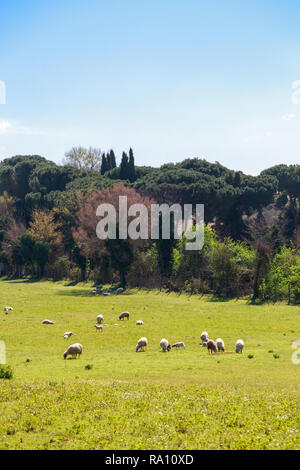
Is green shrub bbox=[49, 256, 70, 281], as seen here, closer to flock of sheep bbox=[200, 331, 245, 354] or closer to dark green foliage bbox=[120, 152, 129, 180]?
dark green foliage bbox=[120, 152, 129, 180]

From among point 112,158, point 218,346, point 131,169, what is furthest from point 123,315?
point 112,158

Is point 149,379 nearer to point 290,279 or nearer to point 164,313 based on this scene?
point 164,313

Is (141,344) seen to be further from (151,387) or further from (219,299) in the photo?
(219,299)

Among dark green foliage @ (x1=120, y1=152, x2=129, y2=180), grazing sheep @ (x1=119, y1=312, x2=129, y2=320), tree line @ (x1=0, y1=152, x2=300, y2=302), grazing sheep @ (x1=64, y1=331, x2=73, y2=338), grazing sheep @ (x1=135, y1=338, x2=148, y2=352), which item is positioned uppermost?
dark green foliage @ (x1=120, y1=152, x2=129, y2=180)

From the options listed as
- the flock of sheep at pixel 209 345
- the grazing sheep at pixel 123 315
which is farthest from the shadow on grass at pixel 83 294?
the flock of sheep at pixel 209 345

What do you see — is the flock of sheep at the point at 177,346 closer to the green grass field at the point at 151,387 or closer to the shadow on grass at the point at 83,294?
the green grass field at the point at 151,387

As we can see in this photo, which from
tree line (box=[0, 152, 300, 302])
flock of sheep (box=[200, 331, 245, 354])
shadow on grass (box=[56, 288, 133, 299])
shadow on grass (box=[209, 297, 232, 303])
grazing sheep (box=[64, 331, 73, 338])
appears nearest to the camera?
flock of sheep (box=[200, 331, 245, 354])

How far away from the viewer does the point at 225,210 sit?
84.1 meters

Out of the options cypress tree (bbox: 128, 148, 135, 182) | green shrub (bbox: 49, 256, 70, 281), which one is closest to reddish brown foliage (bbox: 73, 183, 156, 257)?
green shrub (bbox: 49, 256, 70, 281)

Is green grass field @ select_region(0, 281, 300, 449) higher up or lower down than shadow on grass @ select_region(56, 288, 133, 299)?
higher up

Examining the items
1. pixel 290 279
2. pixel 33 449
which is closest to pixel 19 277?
pixel 290 279

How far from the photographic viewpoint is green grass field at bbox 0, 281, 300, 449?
41.5ft

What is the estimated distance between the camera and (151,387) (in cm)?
1812
